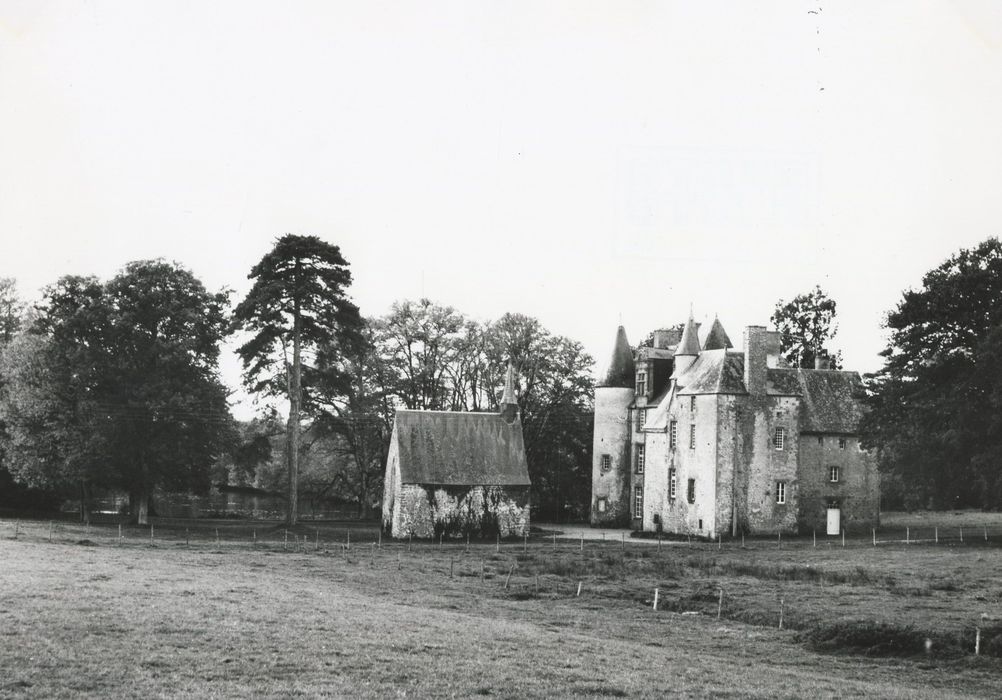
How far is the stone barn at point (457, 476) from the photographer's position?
48.6 meters

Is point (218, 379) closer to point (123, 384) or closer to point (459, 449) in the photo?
point (123, 384)

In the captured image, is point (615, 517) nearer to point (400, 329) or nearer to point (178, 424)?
point (400, 329)

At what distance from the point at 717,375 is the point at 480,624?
31.9 meters

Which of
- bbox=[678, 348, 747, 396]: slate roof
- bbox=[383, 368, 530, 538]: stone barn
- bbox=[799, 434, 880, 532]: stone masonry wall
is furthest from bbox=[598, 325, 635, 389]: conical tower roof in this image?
bbox=[799, 434, 880, 532]: stone masonry wall

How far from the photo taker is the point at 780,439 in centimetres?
5122

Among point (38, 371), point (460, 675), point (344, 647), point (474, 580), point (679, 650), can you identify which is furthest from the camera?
point (38, 371)

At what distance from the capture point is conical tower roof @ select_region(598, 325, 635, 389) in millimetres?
60750

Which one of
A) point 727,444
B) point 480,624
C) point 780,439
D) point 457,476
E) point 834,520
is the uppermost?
point 780,439

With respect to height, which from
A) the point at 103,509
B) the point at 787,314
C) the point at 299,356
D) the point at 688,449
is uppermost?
the point at 787,314

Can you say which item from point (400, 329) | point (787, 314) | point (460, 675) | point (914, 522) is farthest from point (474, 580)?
point (787, 314)

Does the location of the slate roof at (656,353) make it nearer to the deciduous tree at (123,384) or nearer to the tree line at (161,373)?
the tree line at (161,373)

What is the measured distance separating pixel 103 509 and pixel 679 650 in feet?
189

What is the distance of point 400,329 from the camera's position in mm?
63688

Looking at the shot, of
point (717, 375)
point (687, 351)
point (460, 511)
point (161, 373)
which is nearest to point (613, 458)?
point (687, 351)
